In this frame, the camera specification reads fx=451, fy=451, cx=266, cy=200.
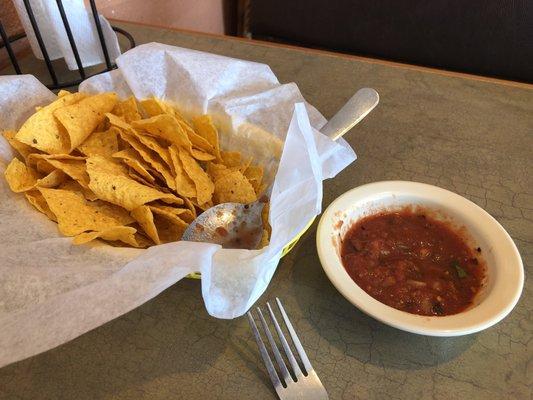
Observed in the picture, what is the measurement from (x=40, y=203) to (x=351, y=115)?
2.05ft

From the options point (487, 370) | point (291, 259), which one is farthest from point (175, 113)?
point (487, 370)

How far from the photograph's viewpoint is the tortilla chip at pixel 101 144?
0.92 metres

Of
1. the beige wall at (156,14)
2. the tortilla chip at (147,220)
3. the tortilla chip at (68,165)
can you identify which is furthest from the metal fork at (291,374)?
the beige wall at (156,14)

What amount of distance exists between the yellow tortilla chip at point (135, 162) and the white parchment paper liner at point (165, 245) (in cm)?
18

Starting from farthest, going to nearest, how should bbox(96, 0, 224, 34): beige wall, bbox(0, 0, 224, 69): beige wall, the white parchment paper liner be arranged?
bbox(96, 0, 224, 34): beige wall → bbox(0, 0, 224, 69): beige wall → the white parchment paper liner

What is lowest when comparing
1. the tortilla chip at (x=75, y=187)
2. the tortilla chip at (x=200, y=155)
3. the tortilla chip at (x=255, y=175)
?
the tortilla chip at (x=255, y=175)

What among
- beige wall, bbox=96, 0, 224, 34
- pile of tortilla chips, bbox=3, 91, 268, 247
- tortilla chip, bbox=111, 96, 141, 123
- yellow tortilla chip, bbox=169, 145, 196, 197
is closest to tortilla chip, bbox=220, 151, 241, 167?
pile of tortilla chips, bbox=3, 91, 268, 247

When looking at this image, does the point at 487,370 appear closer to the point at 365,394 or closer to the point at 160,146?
the point at 365,394

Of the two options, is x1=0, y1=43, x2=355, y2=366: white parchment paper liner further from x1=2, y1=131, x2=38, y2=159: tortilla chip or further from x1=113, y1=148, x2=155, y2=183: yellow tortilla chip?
x1=113, y1=148, x2=155, y2=183: yellow tortilla chip

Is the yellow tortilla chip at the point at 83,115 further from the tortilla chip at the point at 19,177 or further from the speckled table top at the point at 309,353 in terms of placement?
the speckled table top at the point at 309,353

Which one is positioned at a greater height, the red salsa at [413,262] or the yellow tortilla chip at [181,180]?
the yellow tortilla chip at [181,180]

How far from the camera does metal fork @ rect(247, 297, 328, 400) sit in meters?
0.61

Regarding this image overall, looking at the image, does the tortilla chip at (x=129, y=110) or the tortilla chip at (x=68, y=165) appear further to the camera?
the tortilla chip at (x=129, y=110)

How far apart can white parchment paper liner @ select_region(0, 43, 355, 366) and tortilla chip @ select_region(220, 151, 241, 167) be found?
0.04 metres
